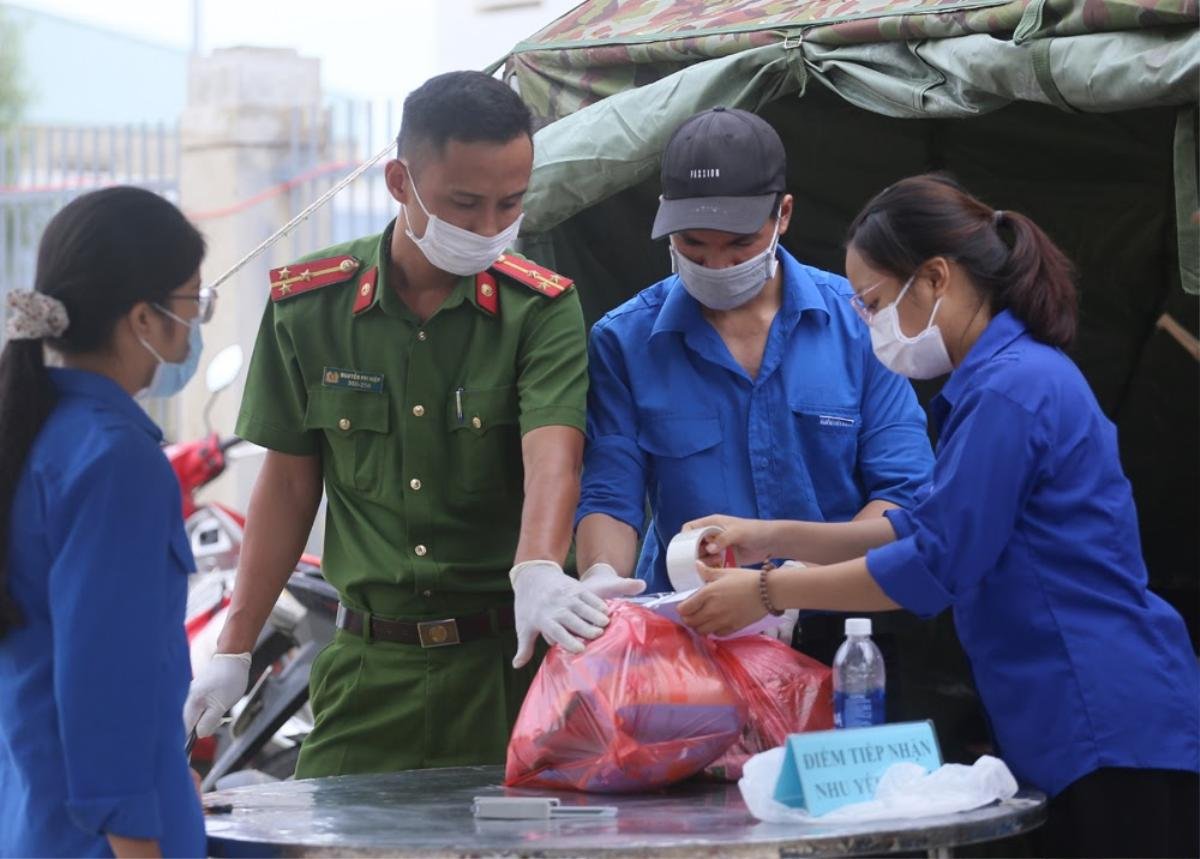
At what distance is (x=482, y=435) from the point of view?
274 centimetres

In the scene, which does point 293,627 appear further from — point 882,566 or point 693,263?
point 882,566

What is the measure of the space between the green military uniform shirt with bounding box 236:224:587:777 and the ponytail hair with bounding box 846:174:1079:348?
1.94 ft

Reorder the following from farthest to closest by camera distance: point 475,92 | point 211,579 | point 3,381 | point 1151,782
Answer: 1. point 211,579
2. point 475,92
3. point 1151,782
4. point 3,381

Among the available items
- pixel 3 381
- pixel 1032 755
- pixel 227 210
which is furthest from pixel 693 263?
pixel 227 210

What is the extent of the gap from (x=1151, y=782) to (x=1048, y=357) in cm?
56

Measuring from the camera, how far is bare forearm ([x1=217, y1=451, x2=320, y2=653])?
2816 mm

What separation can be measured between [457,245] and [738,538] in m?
0.63

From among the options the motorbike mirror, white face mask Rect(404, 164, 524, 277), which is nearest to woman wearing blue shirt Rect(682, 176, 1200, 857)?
white face mask Rect(404, 164, 524, 277)

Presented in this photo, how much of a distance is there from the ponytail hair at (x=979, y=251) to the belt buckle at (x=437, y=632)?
88 centimetres

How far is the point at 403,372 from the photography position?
109 inches

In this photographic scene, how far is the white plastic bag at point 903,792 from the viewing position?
6.82 ft

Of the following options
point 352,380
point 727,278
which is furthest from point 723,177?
point 352,380

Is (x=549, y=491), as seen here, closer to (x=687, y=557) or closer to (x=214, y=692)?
(x=687, y=557)

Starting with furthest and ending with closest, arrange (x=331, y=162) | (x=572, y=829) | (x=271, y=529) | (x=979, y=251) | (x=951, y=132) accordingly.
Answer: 1. (x=331, y=162)
2. (x=951, y=132)
3. (x=271, y=529)
4. (x=979, y=251)
5. (x=572, y=829)
